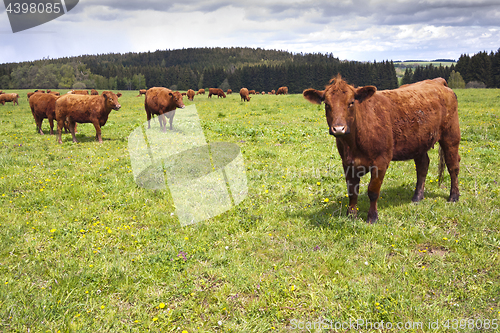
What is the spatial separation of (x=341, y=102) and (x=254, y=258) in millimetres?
3017

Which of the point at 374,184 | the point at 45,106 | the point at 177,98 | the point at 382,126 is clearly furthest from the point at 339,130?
the point at 45,106

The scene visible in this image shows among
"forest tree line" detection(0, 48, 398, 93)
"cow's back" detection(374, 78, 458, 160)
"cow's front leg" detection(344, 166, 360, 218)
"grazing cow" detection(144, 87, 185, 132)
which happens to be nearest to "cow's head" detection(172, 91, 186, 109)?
"grazing cow" detection(144, 87, 185, 132)

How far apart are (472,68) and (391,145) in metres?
104

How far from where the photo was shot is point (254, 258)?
5.00 metres

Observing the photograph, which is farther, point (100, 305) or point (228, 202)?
point (228, 202)

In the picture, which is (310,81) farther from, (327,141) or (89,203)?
(89,203)

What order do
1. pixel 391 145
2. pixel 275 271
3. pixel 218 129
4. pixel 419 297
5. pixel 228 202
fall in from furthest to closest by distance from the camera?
pixel 218 129, pixel 228 202, pixel 391 145, pixel 275 271, pixel 419 297

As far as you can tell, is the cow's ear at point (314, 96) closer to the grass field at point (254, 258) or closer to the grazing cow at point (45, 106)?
the grass field at point (254, 258)

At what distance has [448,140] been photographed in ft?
22.0

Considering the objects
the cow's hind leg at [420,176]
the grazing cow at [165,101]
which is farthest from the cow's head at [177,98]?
the cow's hind leg at [420,176]

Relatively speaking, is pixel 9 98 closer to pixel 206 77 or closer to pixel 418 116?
pixel 418 116

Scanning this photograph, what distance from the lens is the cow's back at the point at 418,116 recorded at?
6.00m

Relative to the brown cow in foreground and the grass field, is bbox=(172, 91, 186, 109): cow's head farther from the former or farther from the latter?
the brown cow in foreground

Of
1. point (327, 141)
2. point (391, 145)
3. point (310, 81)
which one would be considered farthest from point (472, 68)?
point (391, 145)
